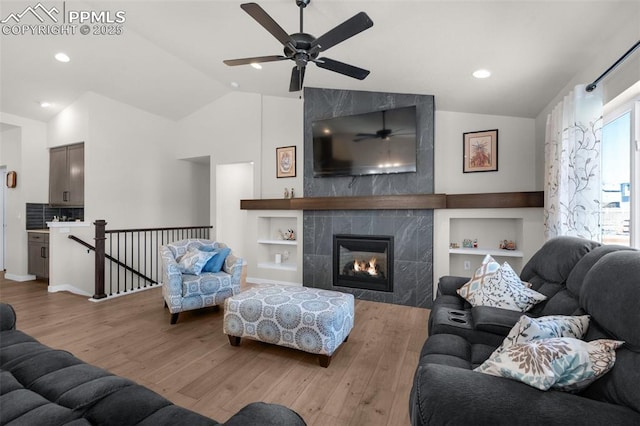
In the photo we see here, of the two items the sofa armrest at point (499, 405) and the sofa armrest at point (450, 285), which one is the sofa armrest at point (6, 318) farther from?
the sofa armrest at point (450, 285)

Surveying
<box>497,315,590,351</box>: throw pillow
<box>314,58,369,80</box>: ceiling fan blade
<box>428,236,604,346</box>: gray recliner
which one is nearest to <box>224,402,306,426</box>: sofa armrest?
<box>497,315,590,351</box>: throw pillow

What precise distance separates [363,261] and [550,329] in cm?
304

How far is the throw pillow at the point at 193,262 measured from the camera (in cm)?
328

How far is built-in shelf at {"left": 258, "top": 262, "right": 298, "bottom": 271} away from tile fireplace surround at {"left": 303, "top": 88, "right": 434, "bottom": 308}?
1.23ft

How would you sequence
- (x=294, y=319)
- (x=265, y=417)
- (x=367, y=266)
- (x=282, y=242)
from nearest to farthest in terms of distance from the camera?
(x=265, y=417)
(x=294, y=319)
(x=367, y=266)
(x=282, y=242)

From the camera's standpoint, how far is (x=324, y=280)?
174 inches

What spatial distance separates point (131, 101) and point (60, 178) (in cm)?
188

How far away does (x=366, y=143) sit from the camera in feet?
13.3

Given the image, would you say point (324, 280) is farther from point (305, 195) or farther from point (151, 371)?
point (151, 371)

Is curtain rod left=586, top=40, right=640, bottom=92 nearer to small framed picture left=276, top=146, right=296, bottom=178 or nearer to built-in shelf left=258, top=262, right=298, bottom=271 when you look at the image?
small framed picture left=276, top=146, right=296, bottom=178

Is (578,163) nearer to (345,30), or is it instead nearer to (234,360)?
(345,30)

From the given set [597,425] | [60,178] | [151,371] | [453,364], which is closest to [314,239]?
[151,371]

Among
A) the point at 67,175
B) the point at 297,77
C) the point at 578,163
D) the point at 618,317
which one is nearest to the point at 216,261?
the point at 297,77

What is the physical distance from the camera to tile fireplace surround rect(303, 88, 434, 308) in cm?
386
